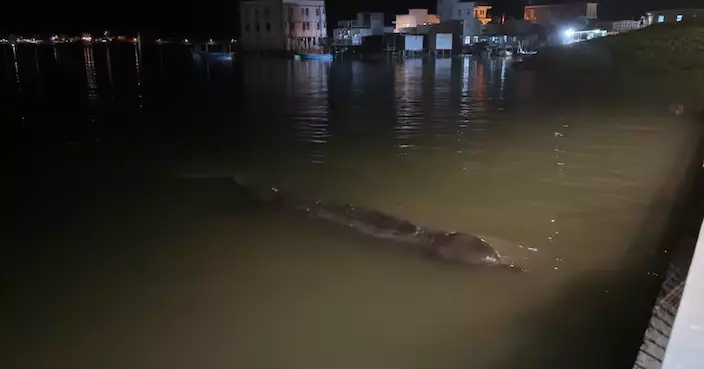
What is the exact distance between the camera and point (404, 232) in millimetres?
6340

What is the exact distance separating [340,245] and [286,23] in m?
48.6

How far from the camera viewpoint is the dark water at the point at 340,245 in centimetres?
424

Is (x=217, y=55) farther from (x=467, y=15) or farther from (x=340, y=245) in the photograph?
(x=340, y=245)

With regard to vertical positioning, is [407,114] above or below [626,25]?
below

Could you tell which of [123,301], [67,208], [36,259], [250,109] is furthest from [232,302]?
[250,109]

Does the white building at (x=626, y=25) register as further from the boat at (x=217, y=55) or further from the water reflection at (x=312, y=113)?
the boat at (x=217, y=55)

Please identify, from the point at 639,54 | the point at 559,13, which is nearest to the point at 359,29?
the point at 559,13

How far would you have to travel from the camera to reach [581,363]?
3797 mm

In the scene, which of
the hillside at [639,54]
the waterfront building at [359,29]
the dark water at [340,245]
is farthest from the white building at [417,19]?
the dark water at [340,245]

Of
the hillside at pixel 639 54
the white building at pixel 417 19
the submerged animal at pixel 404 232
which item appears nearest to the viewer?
the submerged animal at pixel 404 232

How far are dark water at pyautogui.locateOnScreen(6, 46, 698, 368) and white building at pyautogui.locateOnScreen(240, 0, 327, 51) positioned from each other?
3964 centimetres

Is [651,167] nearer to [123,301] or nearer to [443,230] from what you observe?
[443,230]

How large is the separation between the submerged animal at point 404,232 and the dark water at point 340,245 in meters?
0.23

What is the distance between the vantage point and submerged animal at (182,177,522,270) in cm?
562
